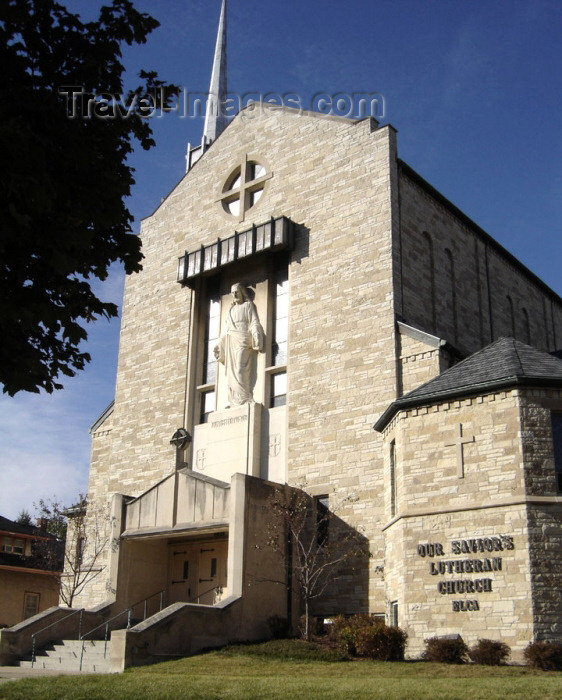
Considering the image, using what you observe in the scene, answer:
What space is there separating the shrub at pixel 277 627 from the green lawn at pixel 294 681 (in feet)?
9.59

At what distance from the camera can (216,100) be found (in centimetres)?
7219

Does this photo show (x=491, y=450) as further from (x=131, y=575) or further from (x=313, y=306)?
(x=131, y=575)

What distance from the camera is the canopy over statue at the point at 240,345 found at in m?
28.6

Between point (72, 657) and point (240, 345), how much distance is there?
1191cm

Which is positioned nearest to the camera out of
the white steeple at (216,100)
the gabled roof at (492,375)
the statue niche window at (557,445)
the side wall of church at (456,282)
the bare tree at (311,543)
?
the statue niche window at (557,445)

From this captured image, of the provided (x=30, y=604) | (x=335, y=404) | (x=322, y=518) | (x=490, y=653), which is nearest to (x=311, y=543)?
(x=322, y=518)

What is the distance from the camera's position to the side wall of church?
27.4 metres

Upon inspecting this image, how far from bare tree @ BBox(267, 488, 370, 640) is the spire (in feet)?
164

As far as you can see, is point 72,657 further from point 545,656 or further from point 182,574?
point 545,656

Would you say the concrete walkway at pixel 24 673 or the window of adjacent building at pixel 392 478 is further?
the window of adjacent building at pixel 392 478

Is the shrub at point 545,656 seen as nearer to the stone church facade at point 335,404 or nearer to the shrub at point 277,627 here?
the stone church facade at point 335,404

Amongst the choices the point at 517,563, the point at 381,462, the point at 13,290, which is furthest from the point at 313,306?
the point at 13,290

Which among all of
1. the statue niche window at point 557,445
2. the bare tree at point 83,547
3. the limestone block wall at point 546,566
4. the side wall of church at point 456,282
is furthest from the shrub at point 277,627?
the side wall of church at point 456,282

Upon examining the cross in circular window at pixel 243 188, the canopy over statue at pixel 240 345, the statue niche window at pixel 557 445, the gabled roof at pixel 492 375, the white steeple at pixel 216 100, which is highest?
the white steeple at pixel 216 100
